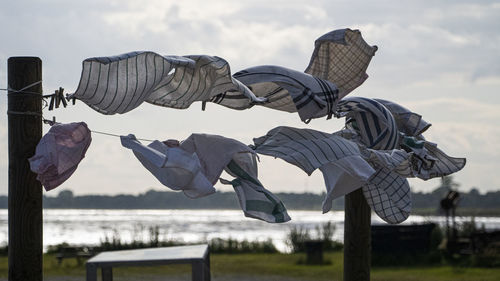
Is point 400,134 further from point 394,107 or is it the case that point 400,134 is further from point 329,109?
point 329,109

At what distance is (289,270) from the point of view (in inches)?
498

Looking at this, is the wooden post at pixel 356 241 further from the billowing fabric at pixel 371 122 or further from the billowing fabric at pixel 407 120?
the billowing fabric at pixel 371 122

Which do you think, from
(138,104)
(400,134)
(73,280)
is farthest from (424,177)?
(73,280)

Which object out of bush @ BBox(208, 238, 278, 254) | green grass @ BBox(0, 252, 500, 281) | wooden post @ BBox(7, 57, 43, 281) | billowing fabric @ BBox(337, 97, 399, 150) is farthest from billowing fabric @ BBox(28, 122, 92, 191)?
bush @ BBox(208, 238, 278, 254)

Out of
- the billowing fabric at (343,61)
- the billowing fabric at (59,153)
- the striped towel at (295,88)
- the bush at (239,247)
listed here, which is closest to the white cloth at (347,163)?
the striped towel at (295,88)

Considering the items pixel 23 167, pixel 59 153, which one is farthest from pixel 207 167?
pixel 23 167

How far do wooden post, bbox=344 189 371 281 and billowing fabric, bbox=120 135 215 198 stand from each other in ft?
7.15

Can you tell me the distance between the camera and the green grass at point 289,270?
11.7 metres

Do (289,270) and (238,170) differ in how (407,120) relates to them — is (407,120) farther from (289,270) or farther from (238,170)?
(289,270)

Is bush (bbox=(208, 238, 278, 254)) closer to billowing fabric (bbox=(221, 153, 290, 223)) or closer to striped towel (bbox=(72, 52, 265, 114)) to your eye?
billowing fabric (bbox=(221, 153, 290, 223))

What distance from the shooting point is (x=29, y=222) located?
4238 mm

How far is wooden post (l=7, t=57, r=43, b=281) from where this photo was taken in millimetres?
4207

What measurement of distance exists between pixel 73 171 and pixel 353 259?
8.02 feet

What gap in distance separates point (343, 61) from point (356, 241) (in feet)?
4.40
